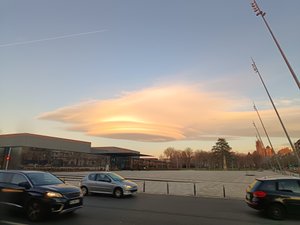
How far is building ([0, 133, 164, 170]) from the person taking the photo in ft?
209

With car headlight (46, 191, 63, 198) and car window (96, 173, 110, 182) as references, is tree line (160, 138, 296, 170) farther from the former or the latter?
car headlight (46, 191, 63, 198)

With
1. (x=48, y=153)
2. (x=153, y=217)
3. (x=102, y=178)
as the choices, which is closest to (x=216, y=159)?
(x=48, y=153)

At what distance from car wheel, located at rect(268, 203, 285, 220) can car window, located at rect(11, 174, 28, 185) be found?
30.5 ft

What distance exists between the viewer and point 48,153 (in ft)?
229

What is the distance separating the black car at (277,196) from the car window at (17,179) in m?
Answer: 8.90

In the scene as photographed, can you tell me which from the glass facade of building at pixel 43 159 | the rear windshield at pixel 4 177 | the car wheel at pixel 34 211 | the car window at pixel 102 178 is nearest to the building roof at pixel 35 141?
the glass facade of building at pixel 43 159

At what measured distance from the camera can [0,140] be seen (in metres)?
67.4

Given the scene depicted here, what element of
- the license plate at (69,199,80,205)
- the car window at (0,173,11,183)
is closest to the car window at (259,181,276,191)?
the license plate at (69,199,80,205)

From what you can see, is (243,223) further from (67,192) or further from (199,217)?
(67,192)

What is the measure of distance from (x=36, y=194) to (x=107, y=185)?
7.91 meters

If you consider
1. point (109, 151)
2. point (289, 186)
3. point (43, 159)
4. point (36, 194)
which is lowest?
point (36, 194)

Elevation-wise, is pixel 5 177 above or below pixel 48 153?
below

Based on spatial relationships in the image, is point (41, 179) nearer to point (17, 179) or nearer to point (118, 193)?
point (17, 179)

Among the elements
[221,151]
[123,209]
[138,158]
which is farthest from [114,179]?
[221,151]
